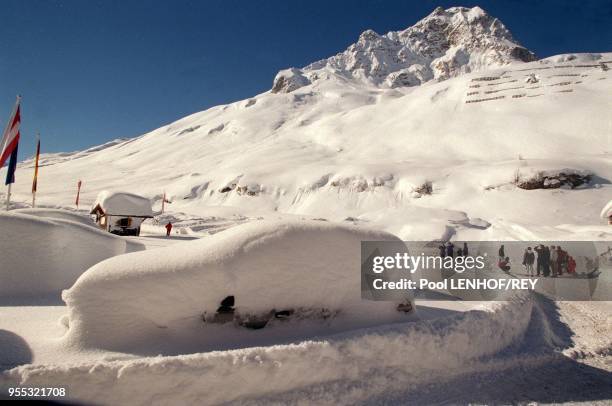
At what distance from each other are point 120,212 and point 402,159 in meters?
34.2

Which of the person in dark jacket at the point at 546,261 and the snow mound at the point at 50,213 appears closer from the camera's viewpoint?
the snow mound at the point at 50,213

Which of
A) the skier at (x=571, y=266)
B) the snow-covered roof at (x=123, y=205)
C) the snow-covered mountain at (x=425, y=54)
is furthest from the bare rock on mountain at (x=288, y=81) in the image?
the skier at (x=571, y=266)

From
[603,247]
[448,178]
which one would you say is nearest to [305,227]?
[603,247]

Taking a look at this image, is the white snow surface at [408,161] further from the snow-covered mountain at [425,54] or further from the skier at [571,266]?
the snow-covered mountain at [425,54]

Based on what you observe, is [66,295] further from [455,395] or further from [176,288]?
[455,395]

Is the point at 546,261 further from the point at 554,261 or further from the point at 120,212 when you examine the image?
the point at 120,212

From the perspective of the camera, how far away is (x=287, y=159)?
5234 cm

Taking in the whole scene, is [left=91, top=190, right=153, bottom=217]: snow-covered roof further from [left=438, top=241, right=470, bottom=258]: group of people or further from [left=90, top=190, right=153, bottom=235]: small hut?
[left=438, top=241, right=470, bottom=258]: group of people

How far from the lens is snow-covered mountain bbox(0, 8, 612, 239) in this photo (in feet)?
89.7

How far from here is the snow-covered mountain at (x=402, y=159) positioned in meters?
27.3

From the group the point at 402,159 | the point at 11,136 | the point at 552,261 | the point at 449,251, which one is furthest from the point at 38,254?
the point at 402,159

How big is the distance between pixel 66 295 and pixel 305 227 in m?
3.39

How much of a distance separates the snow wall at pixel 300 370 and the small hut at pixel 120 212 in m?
18.6

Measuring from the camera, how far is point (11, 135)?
39.6 feet
